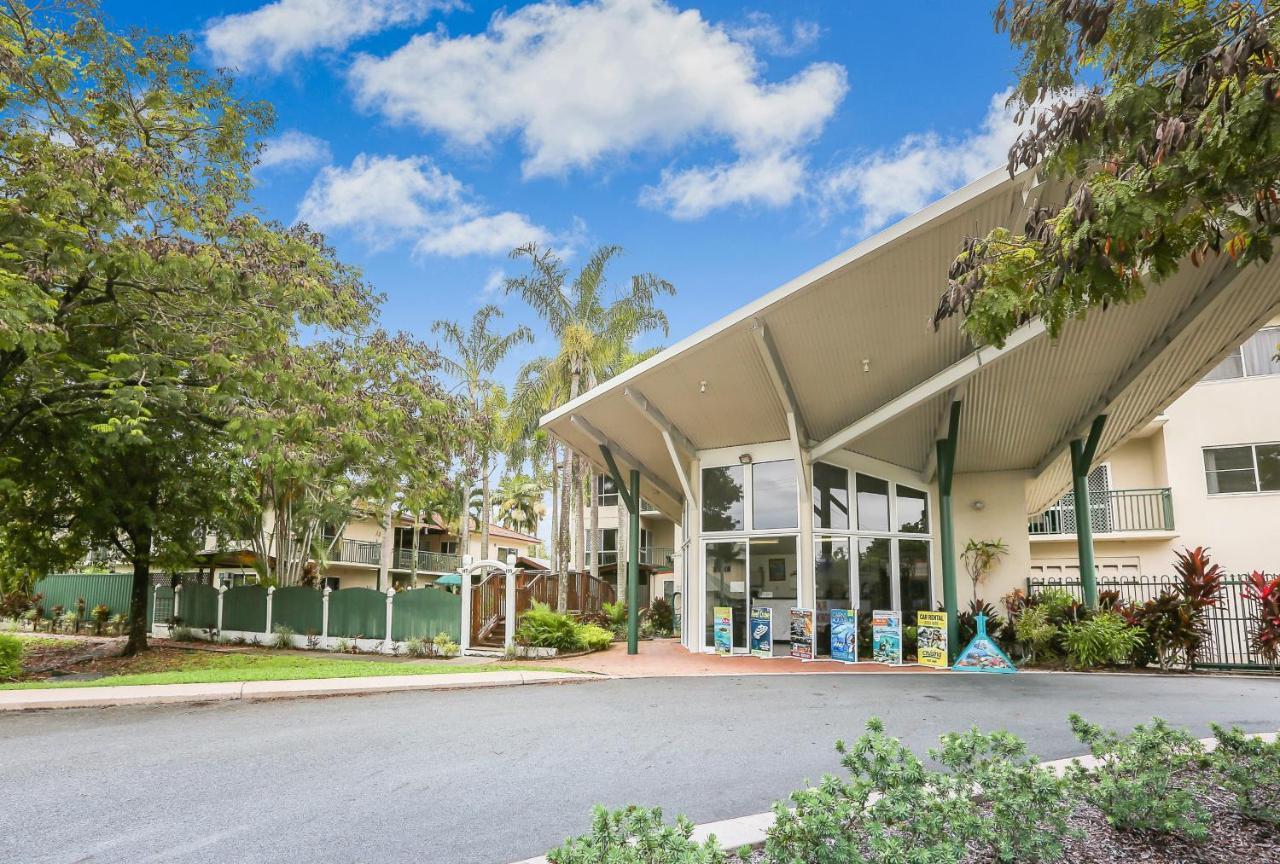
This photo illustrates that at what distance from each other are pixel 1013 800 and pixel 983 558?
50.4 feet

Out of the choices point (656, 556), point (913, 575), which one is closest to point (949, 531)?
point (913, 575)

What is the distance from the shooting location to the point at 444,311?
104 feet

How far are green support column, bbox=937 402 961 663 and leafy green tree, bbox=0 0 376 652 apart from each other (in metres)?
11.5

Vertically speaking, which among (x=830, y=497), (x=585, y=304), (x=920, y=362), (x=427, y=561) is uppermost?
(x=585, y=304)

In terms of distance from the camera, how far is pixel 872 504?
16.1 meters

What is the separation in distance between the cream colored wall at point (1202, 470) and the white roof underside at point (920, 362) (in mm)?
5535

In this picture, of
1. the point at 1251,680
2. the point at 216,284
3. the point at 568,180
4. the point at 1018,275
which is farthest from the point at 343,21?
the point at 1251,680

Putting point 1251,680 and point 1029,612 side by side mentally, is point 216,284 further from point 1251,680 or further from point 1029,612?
point 1251,680

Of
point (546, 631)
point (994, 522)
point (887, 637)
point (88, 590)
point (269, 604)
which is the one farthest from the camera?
point (88, 590)

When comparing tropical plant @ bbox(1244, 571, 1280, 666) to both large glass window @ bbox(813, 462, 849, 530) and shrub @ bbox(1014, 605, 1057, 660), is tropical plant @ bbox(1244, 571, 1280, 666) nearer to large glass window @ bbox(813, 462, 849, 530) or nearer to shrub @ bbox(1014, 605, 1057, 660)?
shrub @ bbox(1014, 605, 1057, 660)

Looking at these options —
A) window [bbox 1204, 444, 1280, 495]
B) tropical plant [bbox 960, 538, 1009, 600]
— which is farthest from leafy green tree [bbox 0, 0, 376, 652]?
window [bbox 1204, 444, 1280, 495]

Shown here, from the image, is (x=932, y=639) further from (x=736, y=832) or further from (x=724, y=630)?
(x=736, y=832)

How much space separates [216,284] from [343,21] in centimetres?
541

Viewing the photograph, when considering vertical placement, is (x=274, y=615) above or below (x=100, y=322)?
below
